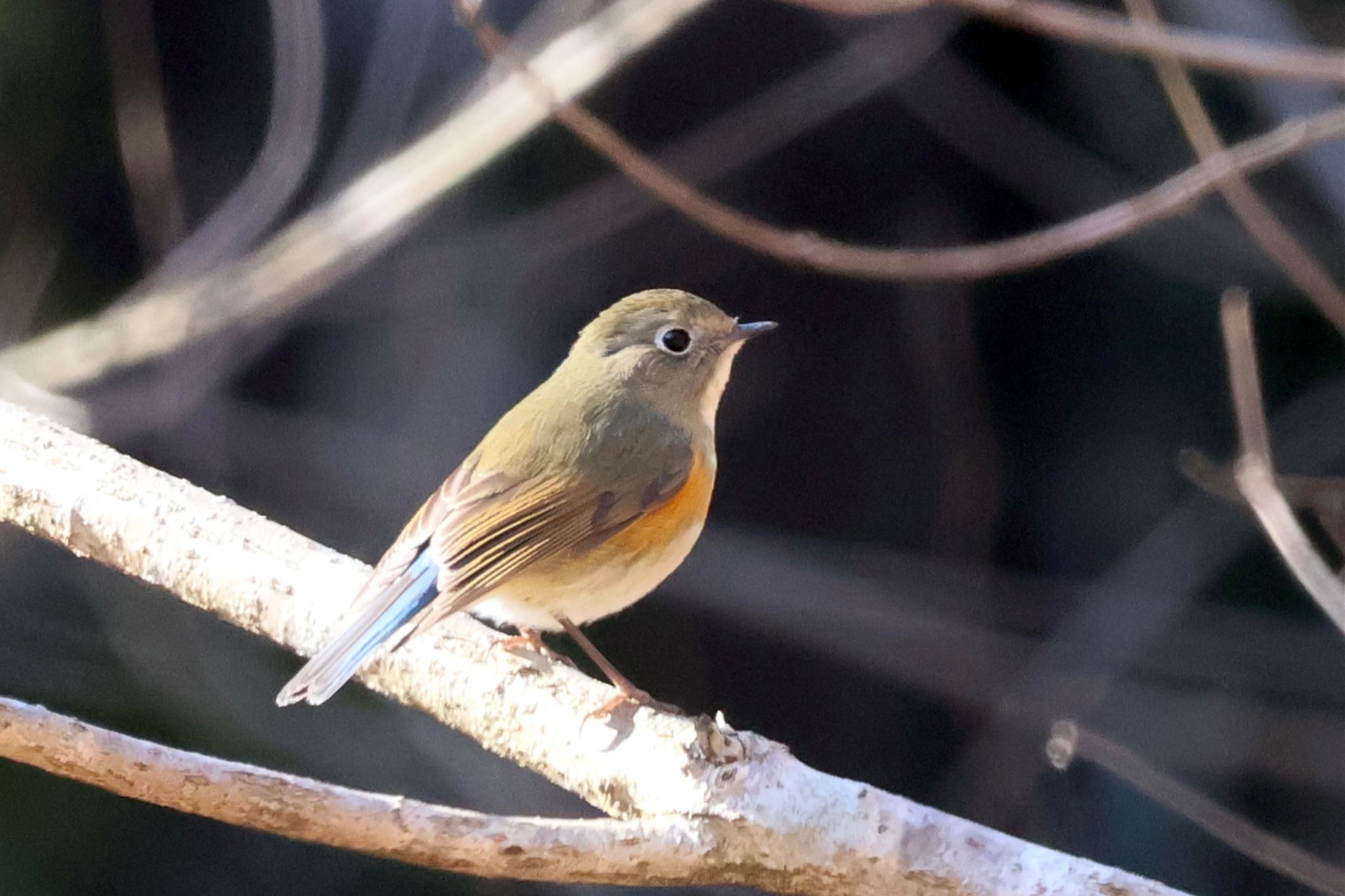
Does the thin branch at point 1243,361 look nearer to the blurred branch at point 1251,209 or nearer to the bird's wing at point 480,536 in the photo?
the blurred branch at point 1251,209

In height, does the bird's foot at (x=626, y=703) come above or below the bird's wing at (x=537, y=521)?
below

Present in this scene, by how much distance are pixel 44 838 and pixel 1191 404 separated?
3.16 meters

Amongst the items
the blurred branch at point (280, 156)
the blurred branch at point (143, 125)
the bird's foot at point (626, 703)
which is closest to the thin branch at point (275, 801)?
the bird's foot at point (626, 703)

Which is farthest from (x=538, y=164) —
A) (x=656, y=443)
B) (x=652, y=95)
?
(x=656, y=443)

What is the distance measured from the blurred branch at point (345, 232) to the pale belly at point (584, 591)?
948mm

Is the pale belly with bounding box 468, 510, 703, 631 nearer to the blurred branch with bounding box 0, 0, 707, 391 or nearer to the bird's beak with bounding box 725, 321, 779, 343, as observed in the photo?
the bird's beak with bounding box 725, 321, 779, 343

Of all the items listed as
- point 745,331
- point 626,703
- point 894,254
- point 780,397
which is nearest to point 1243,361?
point 894,254

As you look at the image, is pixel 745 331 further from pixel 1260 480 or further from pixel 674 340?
pixel 1260 480

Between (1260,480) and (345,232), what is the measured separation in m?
2.05

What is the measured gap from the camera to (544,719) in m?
2.38

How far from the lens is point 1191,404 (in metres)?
4.18

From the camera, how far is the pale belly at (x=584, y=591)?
9.37 ft

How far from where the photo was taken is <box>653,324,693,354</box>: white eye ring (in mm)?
3240

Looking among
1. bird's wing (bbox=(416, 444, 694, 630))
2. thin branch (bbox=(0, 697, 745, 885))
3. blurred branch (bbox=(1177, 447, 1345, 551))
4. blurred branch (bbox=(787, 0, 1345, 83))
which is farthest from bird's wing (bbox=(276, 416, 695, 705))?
blurred branch (bbox=(787, 0, 1345, 83))
